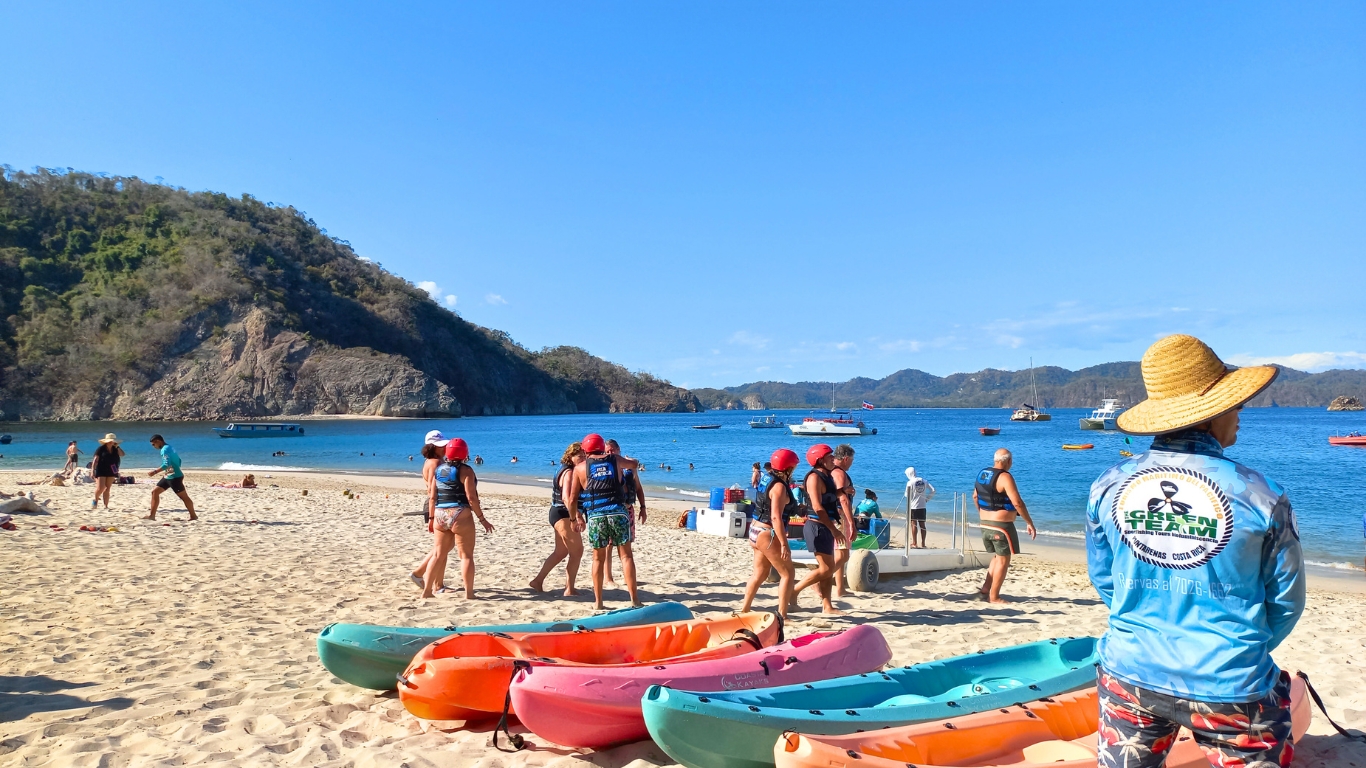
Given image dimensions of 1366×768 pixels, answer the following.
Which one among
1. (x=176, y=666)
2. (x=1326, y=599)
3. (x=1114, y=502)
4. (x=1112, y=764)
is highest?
(x=1114, y=502)

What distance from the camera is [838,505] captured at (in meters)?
7.09

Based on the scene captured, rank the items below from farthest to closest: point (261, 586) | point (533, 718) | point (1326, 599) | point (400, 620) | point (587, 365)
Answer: point (587, 365), point (1326, 599), point (261, 586), point (400, 620), point (533, 718)

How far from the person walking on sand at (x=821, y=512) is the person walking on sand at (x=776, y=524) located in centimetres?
19

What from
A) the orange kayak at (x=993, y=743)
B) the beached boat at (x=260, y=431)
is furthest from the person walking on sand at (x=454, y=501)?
the beached boat at (x=260, y=431)

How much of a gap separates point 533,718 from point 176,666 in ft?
9.76

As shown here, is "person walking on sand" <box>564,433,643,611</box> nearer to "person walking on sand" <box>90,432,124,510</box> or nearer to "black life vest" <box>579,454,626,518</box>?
"black life vest" <box>579,454,626,518</box>

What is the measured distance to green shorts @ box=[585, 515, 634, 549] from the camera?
24.2 feet

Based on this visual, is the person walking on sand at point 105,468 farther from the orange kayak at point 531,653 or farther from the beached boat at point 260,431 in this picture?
the beached boat at point 260,431

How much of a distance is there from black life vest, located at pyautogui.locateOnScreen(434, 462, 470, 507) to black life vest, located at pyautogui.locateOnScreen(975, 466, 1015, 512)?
4.90 m

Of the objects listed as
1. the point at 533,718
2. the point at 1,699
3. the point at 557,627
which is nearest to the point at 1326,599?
the point at 557,627

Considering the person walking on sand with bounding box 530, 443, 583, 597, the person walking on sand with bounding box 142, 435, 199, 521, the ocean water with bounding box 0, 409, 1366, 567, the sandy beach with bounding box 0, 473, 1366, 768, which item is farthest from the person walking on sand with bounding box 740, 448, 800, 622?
the ocean water with bounding box 0, 409, 1366, 567

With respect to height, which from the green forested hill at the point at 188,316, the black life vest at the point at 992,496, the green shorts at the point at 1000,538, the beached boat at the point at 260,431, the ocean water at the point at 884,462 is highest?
the green forested hill at the point at 188,316

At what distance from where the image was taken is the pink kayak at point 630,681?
407cm

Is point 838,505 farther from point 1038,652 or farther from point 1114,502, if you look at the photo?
point 1114,502
